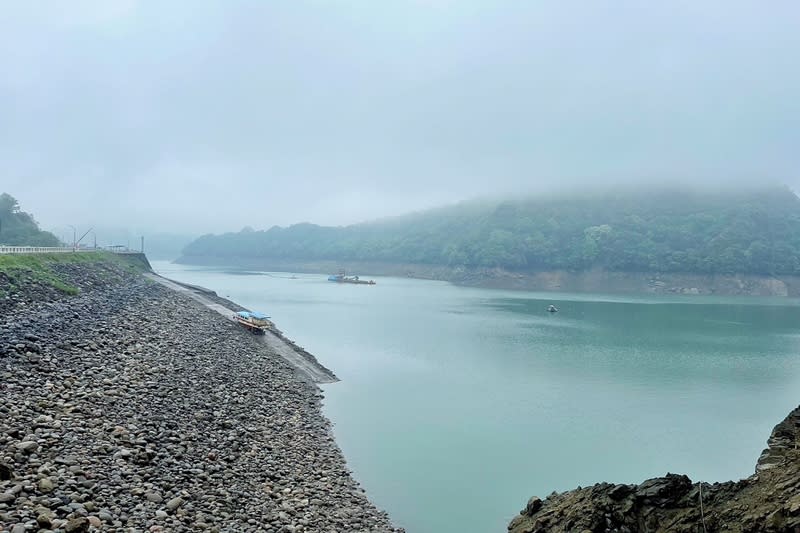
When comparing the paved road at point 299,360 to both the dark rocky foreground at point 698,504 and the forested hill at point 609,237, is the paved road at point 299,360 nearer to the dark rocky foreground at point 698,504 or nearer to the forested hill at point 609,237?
the dark rocky foreground at point 698,504

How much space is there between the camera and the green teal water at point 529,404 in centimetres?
1280

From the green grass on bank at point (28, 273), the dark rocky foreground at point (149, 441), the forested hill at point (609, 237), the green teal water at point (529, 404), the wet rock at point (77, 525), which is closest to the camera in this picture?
the wet rock at point (77, 525)

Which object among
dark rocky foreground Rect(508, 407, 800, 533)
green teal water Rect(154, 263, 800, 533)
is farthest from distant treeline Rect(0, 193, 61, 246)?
dark rocky foreground Rect(508, 407, 800, 533)

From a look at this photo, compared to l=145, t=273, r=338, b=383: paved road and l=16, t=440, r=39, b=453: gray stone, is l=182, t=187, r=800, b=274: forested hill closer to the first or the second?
l=145, t=273, r=338, b=383: paved road

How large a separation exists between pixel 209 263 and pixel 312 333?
149 meters

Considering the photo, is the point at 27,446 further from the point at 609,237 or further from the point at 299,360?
the point at 609,237

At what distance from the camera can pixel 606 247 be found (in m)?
97.4

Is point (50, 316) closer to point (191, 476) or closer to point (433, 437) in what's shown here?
point (191, 476)

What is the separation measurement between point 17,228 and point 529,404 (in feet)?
216

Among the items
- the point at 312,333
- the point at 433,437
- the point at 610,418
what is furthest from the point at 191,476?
the point at 312,333

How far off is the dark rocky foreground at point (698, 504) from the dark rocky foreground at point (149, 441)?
4172mm

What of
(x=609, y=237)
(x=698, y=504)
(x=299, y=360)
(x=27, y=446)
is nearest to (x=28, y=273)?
(x=299, y=360)

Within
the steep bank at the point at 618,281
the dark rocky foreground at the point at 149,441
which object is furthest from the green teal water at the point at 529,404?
the steep bank at the point at 618,281

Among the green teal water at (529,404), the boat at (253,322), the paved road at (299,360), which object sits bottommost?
the green teal water at (529,404)
